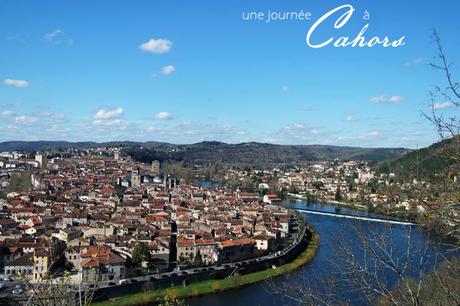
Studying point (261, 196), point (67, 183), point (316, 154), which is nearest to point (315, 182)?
point (261, 196)

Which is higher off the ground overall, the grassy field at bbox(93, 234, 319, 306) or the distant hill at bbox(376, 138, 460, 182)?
the distant hill at bbox(376, 138, 460, 182)

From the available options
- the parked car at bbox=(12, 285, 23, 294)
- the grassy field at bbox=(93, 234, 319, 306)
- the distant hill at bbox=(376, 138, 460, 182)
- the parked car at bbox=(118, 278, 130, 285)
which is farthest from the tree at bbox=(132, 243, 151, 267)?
the distant hill at bbox=(376, 138, 460, 182)

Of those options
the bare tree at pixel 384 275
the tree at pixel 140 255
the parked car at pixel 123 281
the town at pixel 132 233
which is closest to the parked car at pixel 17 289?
the town at pixel 132 233

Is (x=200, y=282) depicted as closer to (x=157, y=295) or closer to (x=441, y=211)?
(x=157, y=295)

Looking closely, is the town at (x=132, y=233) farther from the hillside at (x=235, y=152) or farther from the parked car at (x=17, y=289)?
the hillside at (x=235, y=152)

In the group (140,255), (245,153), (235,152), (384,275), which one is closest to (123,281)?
(140,255)

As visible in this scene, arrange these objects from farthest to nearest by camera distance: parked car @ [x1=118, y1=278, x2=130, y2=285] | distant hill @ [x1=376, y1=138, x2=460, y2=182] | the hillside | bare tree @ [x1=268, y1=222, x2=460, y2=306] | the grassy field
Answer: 1. the hillside
2. parked car @ [x1=118, y1=278, x2=130, y2=285]
3. the grassy field
4. bare tree @ [x1=268, y1=222, x2=460, y2=306]
5. distant hill @ [x1=376, y1=138, x2=460, y2=182]

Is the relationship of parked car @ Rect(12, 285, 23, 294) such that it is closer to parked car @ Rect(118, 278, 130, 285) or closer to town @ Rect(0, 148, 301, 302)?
town @ Rect(0, 148, 301, 302)

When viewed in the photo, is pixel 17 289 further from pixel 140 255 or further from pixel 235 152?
pixel 235 152
